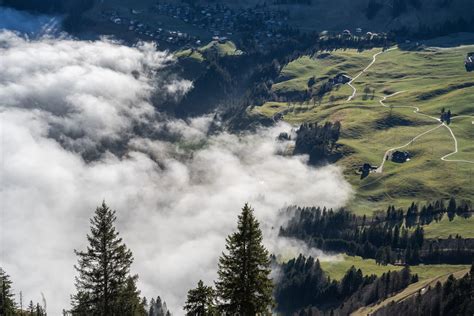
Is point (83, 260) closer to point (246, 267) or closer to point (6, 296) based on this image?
point (246, 267)

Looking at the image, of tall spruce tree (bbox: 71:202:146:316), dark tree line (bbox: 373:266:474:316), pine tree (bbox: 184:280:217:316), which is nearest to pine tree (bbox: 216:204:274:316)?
pine tree (bbox: 184:280:217:316)

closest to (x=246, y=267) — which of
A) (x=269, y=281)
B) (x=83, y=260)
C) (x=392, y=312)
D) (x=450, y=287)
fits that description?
(x=269, y=281)

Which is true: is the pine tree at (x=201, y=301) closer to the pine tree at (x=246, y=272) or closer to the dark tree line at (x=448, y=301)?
the pine tree at (x=246, y=272)

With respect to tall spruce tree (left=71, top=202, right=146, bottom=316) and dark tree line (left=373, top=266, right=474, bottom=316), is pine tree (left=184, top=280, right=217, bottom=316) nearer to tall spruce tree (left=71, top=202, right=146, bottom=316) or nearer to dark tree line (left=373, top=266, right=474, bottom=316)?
tall spruce tree (left=71, top=202, right=146, bottom=316)

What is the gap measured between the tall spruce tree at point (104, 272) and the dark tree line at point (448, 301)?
96639mm

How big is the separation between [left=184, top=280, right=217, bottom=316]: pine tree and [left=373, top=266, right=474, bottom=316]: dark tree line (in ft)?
299

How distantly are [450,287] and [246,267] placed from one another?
4650 inches

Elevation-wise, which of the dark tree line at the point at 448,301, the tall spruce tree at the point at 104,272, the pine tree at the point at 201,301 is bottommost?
the pine tree at the point at 201,301

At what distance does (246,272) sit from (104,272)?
45.7 ft

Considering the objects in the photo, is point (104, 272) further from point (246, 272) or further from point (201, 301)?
point (246, 272)

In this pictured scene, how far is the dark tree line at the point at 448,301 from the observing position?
144m

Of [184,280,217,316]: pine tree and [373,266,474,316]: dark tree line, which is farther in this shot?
[373,266,474,316]: dark tree line

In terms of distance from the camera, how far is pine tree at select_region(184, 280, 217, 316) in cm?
6169

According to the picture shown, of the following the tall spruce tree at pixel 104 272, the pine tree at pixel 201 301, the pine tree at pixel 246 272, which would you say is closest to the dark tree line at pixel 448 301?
the pine tree at pixel 201 301
